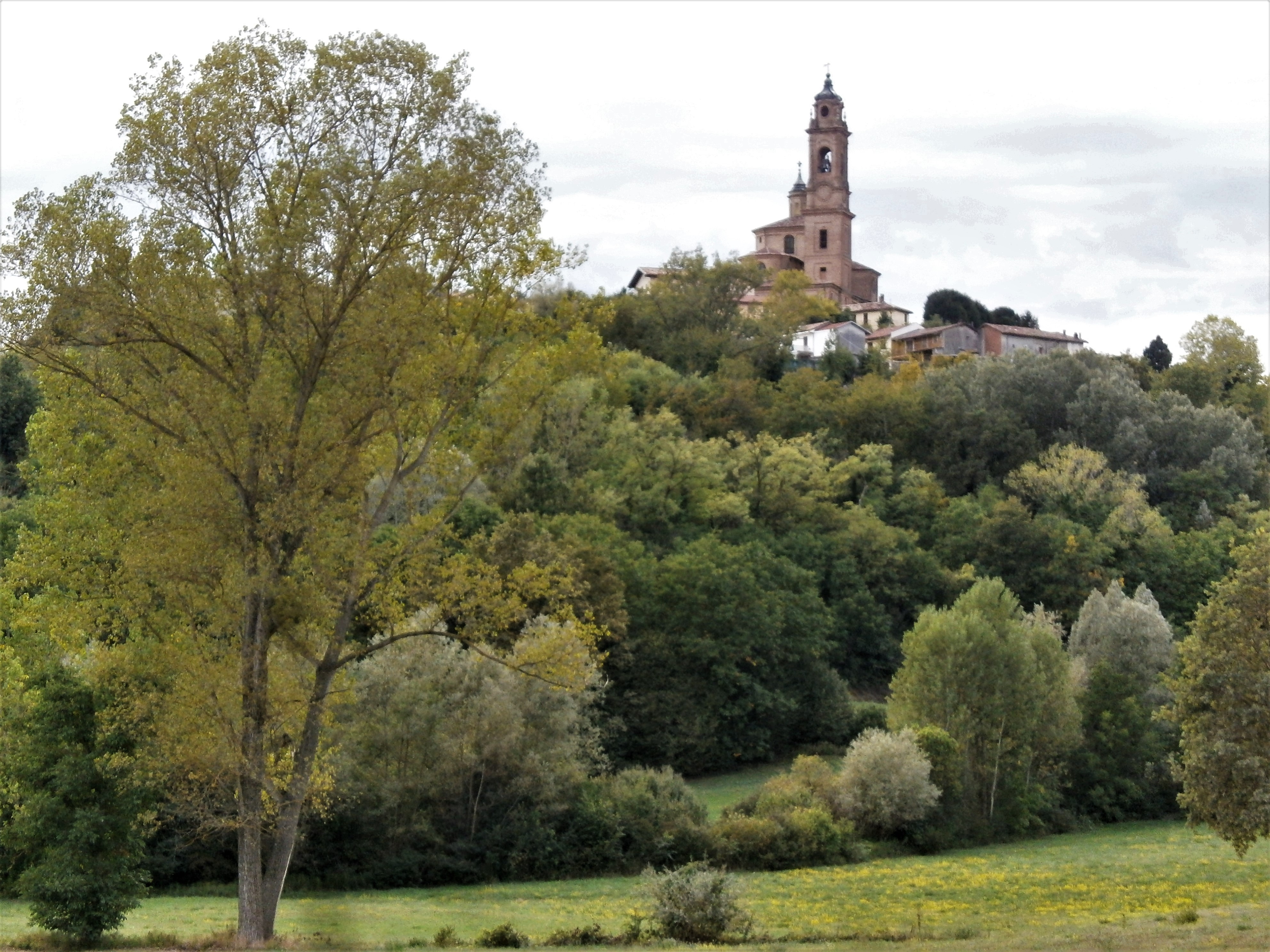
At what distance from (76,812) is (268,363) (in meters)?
6.37

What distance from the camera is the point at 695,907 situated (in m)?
20.6

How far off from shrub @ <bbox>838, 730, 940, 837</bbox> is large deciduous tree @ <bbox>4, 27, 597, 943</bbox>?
21877 millimetres

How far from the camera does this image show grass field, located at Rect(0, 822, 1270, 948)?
22.1 metres

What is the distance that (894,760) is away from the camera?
3916cm

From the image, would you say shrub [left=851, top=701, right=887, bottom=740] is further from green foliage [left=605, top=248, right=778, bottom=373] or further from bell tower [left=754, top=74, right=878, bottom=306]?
bell tower [left=754, top=74, right=878, bottom=306]

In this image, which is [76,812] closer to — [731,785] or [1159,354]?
[731,785]

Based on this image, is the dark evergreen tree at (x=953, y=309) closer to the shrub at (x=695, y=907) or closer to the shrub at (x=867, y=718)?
the shrub at (x=867, y=718)

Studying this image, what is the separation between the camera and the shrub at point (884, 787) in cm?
3900

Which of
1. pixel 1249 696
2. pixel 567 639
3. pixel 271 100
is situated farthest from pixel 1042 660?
pixel 271 100

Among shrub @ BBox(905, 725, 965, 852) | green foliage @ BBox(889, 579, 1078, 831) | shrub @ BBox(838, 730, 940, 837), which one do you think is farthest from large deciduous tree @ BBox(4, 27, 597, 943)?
green foliage @ BBox(889, 579, 1078, 831)

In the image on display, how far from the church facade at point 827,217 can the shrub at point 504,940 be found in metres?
97.3

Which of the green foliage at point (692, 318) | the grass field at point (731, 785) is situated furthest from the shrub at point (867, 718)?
the green foliage at point (692, 318)

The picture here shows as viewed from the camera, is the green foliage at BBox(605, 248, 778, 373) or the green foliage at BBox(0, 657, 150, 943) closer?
the green foliage at BBox(0, 657, 150, 943)

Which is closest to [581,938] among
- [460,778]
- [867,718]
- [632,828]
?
[460,778]
